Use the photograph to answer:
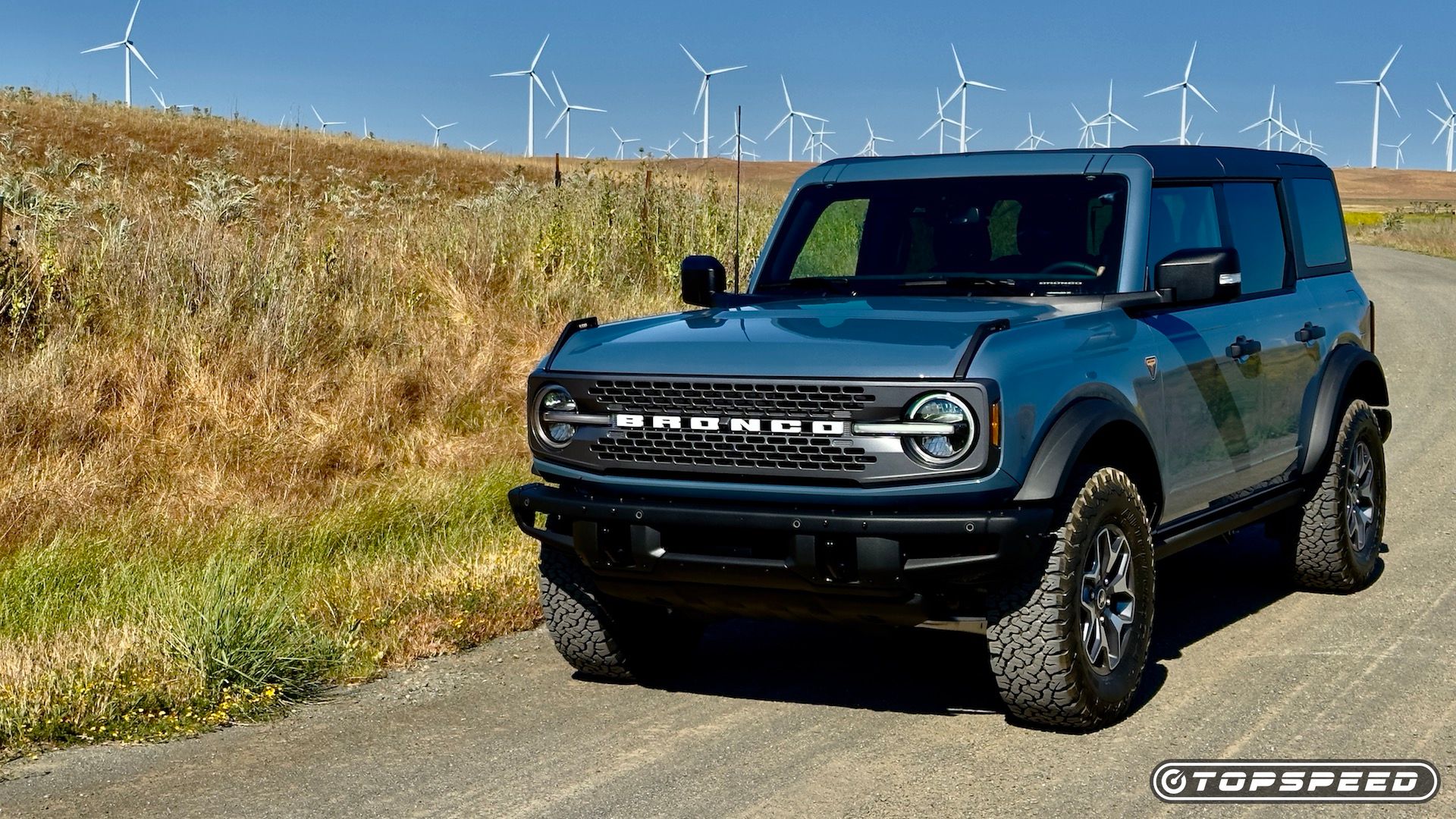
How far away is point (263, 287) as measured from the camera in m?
11.8

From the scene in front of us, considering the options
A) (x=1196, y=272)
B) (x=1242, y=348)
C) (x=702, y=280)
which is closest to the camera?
(x=1196, y=272)

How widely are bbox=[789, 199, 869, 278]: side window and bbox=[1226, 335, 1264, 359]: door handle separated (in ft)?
5.11

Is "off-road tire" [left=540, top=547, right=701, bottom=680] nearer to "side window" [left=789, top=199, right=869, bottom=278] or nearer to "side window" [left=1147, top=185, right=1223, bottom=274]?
"side window" [left=789, top=199, right=869, bottom=278]

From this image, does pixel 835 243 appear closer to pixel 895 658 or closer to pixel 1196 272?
pixel 1196 272

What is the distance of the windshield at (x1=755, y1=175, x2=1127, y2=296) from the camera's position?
6070 mm

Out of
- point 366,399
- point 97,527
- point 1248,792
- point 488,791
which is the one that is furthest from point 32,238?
point 1248,792

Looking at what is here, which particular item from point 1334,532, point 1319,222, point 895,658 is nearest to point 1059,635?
point 895,658

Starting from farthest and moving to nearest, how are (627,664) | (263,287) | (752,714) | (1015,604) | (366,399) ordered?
(263,287) < (366,399) < (627,664) < (752,714) < (1015,604)

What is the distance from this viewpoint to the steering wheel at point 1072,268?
236 inches

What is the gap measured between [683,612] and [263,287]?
7.20 metres

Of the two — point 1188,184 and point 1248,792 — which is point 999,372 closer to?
point 1248,792

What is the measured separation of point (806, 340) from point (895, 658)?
172 centimetres

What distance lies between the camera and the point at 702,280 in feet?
21.5

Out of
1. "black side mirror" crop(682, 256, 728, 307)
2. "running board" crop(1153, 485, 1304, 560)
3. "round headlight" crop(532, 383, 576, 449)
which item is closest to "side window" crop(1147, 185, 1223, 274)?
"running board" crop(1153, 485, 1304, 560)
